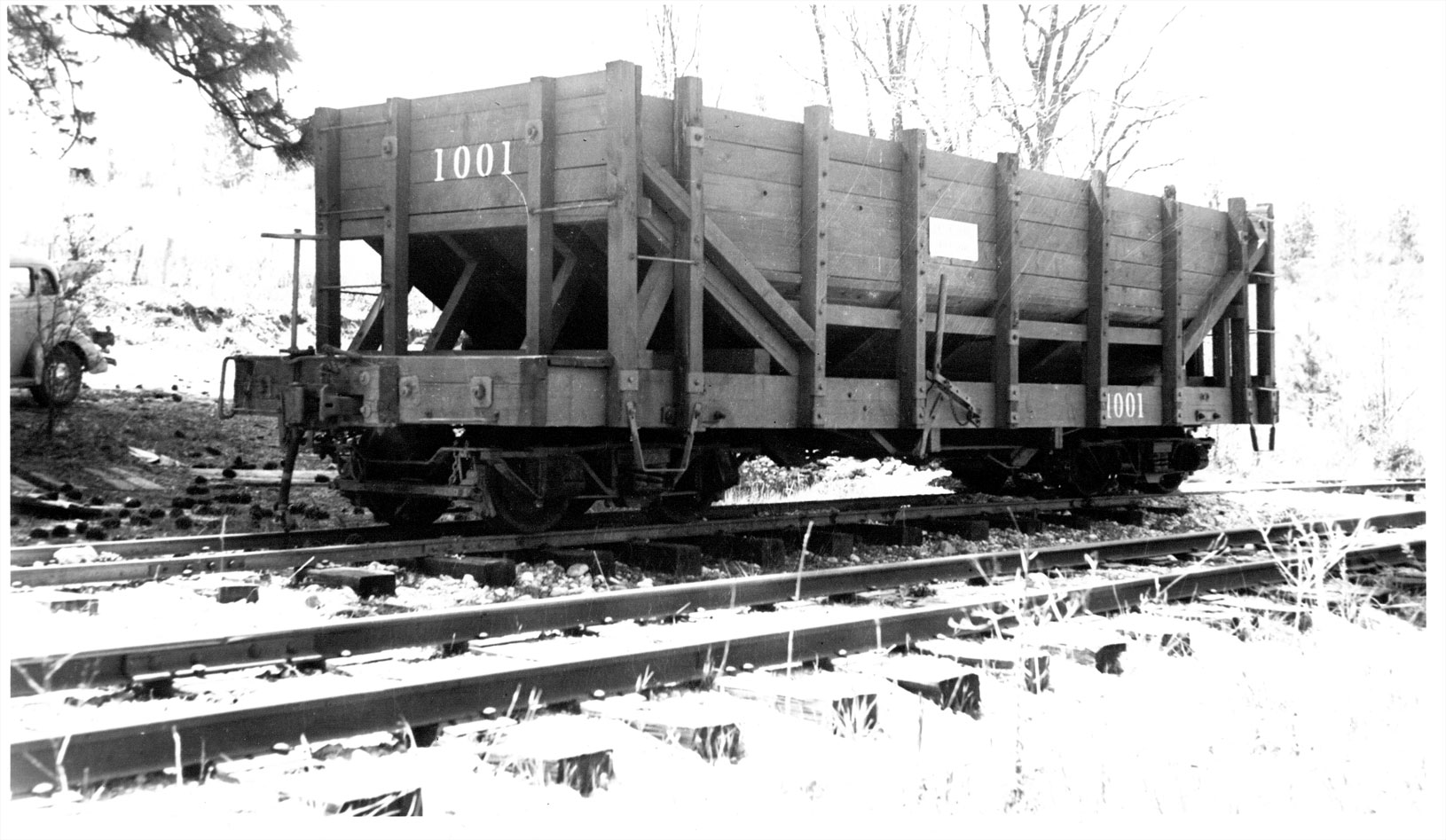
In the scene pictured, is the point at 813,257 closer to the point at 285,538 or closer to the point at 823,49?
the point at 285,538

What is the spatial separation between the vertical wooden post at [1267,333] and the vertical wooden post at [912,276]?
194 inches

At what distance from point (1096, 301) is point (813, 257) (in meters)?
3.37

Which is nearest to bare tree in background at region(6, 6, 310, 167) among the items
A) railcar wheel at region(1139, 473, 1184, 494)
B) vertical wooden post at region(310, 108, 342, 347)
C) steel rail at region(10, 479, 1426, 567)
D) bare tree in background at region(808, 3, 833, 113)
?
vertical wooden post at region(310, 108, 342, 347)

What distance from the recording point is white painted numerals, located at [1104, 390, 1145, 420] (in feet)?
33.7

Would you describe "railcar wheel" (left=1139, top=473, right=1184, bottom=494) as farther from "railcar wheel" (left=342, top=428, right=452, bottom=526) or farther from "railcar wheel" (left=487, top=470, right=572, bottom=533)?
"railcar wheel" (left=342, top=428, right=452, bottom=526)

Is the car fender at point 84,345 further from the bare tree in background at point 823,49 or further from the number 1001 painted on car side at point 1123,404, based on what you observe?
the bare tree in background at point 823,49

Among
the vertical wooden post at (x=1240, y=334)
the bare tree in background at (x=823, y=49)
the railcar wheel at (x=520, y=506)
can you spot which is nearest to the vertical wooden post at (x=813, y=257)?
the railcar wheel at (x=520, y=506)

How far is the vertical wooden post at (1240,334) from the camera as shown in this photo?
458 inches

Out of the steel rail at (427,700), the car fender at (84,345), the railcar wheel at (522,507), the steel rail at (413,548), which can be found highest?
the car fender at (84,345)

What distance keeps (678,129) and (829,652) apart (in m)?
3.60

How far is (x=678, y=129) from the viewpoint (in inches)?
283

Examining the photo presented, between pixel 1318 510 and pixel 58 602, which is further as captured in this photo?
pixel 1318 510

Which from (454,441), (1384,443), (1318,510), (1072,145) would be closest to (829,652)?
(454,441)

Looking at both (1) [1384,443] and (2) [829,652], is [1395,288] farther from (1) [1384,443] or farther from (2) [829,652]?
(2) [829,652]
